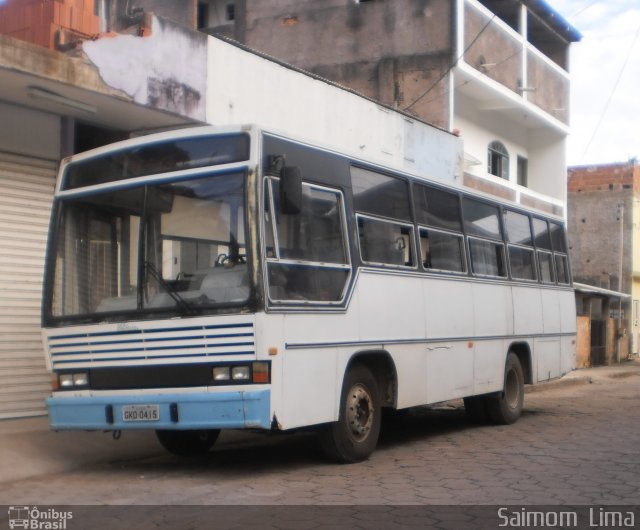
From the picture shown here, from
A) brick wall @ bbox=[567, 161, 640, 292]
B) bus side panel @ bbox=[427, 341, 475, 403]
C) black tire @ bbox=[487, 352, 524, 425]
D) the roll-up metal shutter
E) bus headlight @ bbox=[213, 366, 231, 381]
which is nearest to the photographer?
bus headlight @ bbox=[213, 366, 231, 381]

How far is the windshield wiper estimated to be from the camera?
25.4 ft

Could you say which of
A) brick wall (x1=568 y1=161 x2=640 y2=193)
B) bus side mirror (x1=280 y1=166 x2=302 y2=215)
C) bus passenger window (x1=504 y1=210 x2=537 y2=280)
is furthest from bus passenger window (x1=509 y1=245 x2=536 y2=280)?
brick wall (x1=568 y1=161 x2=640 y2=193)

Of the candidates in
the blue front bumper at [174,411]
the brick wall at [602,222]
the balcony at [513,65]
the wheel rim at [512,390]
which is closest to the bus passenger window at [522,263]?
the wheel rim at [512,390]

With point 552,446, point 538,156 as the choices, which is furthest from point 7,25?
point 538,156

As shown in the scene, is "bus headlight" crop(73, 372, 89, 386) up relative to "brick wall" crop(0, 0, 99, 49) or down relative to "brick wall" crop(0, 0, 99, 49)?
down

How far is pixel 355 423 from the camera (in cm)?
879

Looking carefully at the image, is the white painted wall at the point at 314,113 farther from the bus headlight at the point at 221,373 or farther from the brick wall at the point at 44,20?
the bus headlight at the point at 221,373

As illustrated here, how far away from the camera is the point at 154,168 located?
8.27 meters

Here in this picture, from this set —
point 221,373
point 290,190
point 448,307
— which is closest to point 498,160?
point 448,307

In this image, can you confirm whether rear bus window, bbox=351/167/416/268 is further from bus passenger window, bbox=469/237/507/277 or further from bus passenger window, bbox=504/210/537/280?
bus passenger window, bbox=504/210/537/280

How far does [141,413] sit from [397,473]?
231 cm

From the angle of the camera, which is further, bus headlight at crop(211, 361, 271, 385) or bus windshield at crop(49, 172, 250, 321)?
bus windshield at crop(49, 172, 250, 321)

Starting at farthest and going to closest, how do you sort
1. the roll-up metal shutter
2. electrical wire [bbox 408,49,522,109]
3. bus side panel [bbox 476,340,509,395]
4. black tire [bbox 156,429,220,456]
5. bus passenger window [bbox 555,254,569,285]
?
electrical wire [bbox 408,49,522,109]
bus passenger window [bbox 555,254,569,285]
bus side panel [bbox 476,340,509,395]
the roll-up metal shutter
black tire [bbox 156,429,220,456]

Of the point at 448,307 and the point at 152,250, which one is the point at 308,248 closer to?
the point at 152,250
